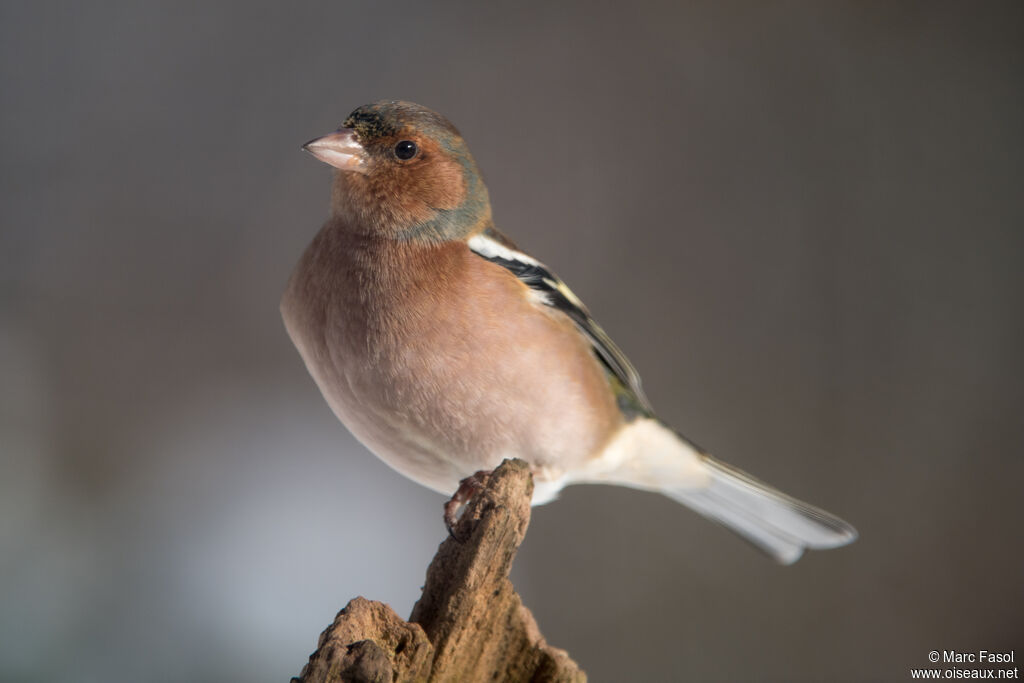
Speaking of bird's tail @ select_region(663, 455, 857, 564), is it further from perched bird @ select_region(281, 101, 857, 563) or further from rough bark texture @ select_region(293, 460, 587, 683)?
rough bark texture @ select_region(293, 460, 587, 683)

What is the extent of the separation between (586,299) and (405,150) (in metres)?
1.27

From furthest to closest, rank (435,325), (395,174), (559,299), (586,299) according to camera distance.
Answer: (586,299)
(559,299)
(395,174)
(435,325)

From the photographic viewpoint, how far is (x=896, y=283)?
8.36ft

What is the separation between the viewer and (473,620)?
1197mm

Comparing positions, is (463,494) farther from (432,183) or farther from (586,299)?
(586,299)

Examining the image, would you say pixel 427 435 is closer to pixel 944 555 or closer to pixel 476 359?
pixel 476 359

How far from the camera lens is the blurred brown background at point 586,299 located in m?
2.29

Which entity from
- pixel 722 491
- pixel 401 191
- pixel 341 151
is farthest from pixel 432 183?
pixel 722 491

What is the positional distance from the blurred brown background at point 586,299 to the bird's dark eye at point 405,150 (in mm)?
1018

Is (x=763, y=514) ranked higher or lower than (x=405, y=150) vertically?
lower

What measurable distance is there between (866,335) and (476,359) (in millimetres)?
1643

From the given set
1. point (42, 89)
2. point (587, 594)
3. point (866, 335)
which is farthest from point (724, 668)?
point (42, 89)

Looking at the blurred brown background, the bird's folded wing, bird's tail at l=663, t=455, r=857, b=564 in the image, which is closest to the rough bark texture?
the bird's folded wing

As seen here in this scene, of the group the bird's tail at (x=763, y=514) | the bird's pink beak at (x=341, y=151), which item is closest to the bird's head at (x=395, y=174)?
the bird's pink beak at (x=341, y=151)
